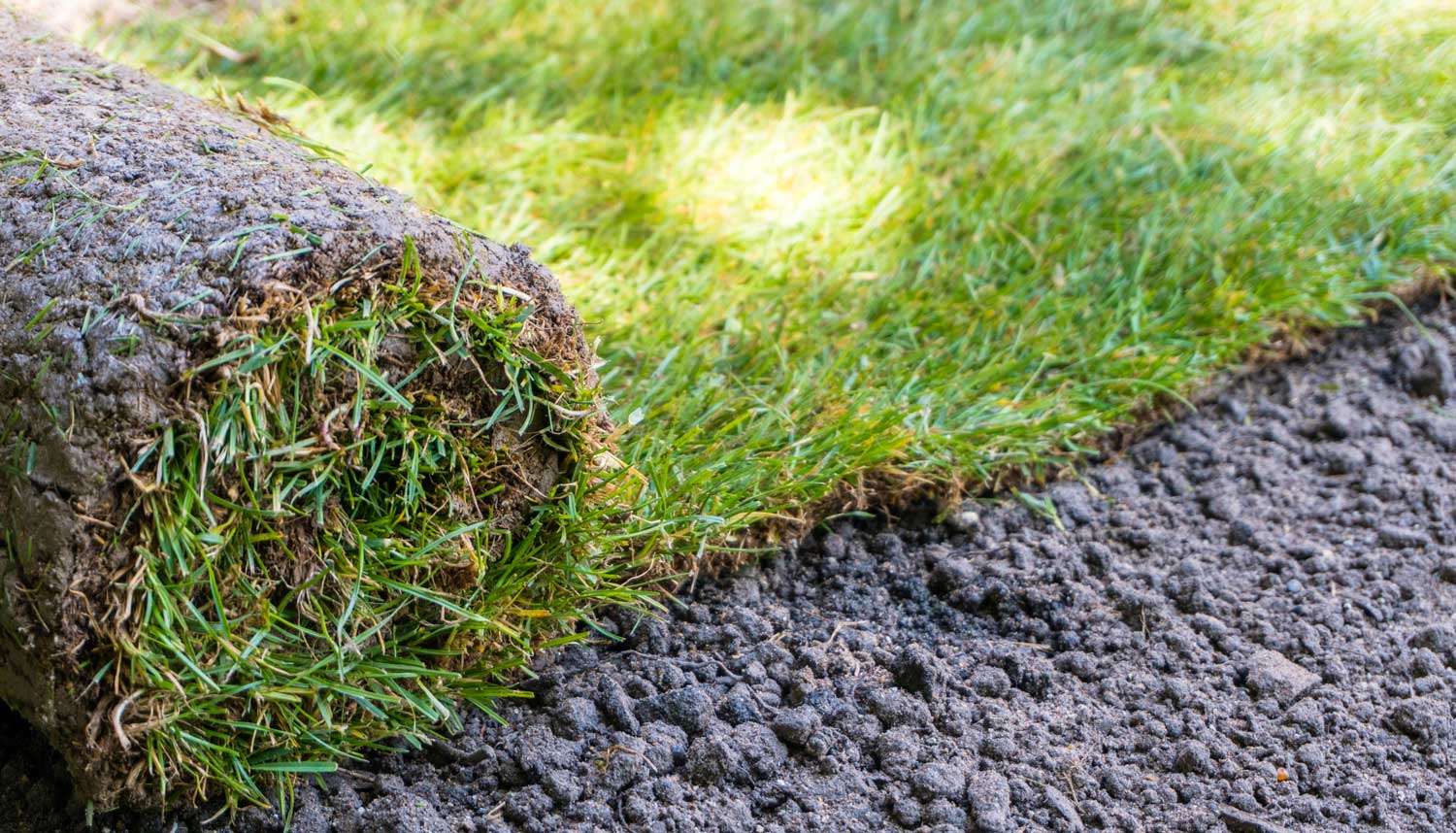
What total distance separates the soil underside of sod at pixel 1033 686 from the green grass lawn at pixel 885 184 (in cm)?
20

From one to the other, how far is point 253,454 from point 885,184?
215 cm

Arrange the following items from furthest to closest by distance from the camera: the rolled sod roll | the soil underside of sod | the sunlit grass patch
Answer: the sunlit grass patch < the soil underside of sod < the rolled sod roll

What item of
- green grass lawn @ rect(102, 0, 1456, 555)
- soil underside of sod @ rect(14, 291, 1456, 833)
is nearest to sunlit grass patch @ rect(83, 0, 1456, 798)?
green grass lawn @ rect(102, 0, 1456, 555)

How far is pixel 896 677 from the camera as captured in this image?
218 cm

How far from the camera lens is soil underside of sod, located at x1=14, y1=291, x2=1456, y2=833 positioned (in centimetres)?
194

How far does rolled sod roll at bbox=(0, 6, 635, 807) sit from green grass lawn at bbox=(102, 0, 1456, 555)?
34 centimetres

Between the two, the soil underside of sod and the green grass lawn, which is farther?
the green grass lawn

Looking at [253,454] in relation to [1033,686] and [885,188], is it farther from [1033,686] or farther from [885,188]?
[885,188]

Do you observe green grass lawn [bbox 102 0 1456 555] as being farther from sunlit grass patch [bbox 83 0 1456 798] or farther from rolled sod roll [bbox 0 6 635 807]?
rolled sod roll [bbox 0 6 635 807]

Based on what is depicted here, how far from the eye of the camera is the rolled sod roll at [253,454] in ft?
5.49

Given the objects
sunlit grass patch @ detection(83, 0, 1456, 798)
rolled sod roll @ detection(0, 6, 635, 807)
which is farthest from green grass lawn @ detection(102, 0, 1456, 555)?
rolled sod roll @ detection(0, 6, 635, 807)

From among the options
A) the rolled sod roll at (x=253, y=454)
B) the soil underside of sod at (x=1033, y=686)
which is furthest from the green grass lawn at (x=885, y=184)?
the rolled sod roll at (x=253, y=454)

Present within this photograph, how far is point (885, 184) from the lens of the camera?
3445 mm

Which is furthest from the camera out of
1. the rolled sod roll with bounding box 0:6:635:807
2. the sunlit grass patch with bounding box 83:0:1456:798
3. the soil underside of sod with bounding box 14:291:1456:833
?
the sunlit grass patch with bounding box 83:0:1456:798
